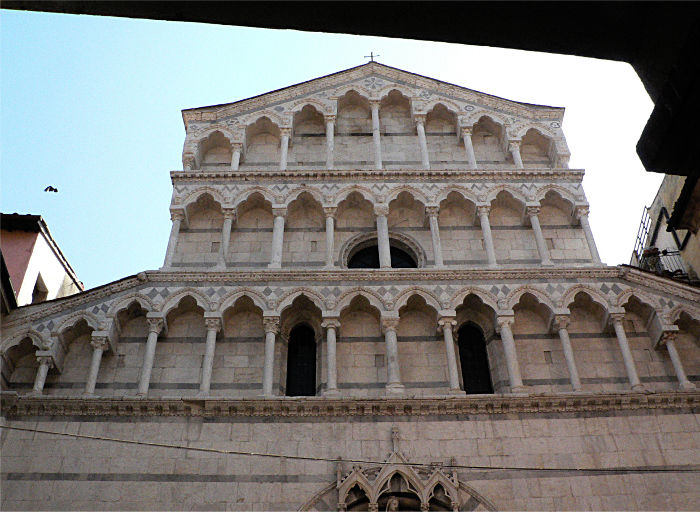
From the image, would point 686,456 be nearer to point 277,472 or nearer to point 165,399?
point 277,472

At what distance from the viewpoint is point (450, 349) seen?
920cm

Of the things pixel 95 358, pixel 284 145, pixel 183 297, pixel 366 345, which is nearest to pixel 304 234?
pixel 284 145

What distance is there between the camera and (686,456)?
8273 mm

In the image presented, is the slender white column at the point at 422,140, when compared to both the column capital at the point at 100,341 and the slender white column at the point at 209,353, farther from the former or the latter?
the column capital at the point at 100,341

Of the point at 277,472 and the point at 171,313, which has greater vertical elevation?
the point at 171,313

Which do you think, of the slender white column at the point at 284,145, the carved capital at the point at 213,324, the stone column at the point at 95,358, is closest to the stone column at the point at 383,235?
the slender white column at the point at 284,145

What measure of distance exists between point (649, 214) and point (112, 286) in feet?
39.9

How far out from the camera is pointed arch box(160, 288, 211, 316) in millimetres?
9656

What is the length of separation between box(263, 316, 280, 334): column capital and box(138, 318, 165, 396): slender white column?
1.48 m

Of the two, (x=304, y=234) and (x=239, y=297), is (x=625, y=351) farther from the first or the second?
(x=239, y=297)

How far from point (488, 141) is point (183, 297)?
6.49 metres

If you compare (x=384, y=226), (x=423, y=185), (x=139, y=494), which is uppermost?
(x=423, y=185)

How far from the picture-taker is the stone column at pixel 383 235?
10312mm

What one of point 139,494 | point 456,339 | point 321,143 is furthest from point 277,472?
point 321,143
